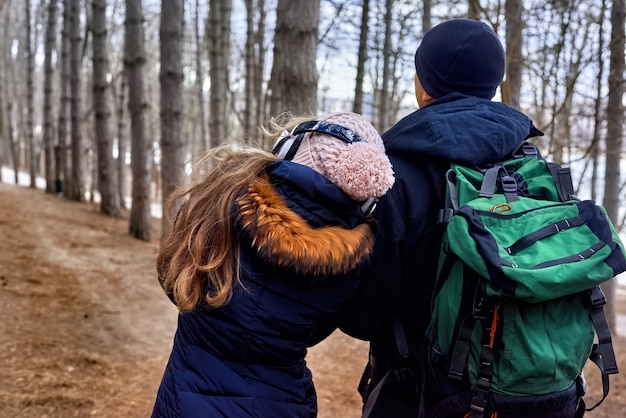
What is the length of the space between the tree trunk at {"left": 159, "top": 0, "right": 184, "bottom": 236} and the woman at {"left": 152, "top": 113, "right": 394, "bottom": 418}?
24.8ft

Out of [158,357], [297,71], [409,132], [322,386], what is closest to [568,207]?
[409,132]

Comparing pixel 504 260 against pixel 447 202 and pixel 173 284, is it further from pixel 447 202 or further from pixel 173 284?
pixel 173 284

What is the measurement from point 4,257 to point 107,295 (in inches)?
75.4

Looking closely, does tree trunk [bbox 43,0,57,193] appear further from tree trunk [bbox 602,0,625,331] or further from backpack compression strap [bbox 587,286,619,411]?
backpack compression strap [bbox 587,286,619,411]

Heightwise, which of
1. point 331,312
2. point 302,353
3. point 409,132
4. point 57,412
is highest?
point 409,132

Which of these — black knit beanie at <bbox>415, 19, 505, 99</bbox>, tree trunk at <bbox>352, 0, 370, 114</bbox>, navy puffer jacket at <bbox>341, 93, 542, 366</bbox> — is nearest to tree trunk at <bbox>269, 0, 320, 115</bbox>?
black knit beanie at <bbox>415, 19, 505, 99</bbox>

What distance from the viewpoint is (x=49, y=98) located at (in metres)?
17.3

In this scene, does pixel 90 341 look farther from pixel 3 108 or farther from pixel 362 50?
pixel 3 108

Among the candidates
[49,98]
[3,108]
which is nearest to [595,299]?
[49,98]

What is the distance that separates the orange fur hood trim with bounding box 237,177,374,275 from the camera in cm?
139

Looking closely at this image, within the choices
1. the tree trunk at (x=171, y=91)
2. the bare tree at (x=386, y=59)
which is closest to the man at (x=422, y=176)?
the tree trunk at (x=171, y=91)

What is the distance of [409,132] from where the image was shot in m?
1.60

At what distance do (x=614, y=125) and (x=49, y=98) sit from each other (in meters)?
15.7

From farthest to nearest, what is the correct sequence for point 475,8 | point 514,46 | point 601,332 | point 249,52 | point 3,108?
1. point 3,108
2. point 249,52
3. point 475,8
4. point 514,46
5. point 601,332
